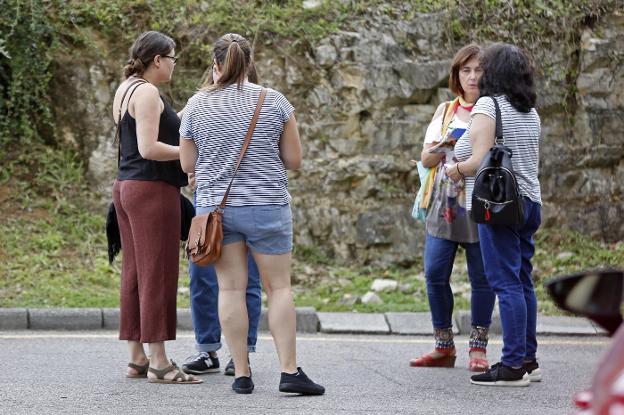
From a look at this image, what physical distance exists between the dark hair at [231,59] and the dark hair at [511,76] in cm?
139

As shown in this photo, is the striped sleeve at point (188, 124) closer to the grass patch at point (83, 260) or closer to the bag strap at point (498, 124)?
the bag strap at point (498, 124)

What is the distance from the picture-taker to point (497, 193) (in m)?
6.10

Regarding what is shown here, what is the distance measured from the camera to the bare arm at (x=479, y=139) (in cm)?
621

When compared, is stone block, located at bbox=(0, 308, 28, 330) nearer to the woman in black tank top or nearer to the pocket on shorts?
the woman in black tank top

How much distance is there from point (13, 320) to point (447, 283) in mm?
3678

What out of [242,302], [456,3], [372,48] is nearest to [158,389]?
[242,302]

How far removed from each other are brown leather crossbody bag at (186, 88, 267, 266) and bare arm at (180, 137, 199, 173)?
27cm

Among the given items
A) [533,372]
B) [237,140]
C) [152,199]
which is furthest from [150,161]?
[533,372]

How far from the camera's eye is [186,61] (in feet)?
39.1

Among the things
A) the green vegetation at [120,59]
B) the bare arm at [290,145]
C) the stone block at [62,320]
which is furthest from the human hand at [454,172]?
the stone block at [62,320]

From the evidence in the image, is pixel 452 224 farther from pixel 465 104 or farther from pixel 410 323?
pixel 410 323

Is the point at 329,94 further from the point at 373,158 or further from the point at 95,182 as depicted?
the point at 95,182

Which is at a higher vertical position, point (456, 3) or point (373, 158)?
point (456, 3)

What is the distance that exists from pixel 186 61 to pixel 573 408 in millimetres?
7100
